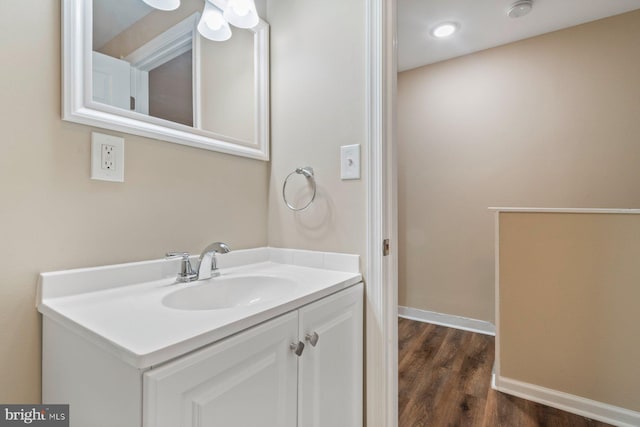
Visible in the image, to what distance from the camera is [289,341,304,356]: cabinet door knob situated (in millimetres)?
736

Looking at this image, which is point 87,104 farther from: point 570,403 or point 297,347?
point 570,403

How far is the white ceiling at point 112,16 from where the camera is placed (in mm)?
850

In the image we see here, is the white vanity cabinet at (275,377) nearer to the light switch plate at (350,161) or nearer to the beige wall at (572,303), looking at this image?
the light switch plate at (350,161)

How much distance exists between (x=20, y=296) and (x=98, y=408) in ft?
1.27

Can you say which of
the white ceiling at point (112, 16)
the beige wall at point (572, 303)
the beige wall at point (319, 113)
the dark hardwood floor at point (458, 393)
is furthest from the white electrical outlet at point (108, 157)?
the beige wall at point (572, 303)

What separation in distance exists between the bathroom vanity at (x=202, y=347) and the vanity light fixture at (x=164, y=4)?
856 millimetres

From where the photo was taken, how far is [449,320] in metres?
2.50

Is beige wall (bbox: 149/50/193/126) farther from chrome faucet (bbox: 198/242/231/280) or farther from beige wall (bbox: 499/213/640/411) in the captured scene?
beige wall (bbox: 499/213/640/411)

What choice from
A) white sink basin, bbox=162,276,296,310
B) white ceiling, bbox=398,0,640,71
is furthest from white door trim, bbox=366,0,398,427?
white ceiling, bbox=398,0,640,71

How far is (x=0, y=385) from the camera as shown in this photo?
695 millimetres

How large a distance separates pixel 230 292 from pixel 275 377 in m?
0.41

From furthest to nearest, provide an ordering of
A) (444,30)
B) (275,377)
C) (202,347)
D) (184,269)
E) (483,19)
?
(444,30)
(483,19)
(184,269)
(275,377)
(202,347)

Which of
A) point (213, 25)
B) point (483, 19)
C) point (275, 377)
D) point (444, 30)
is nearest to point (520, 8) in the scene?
point (483, 19)

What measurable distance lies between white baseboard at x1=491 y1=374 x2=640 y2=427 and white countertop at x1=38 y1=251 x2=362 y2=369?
136 centimetres
